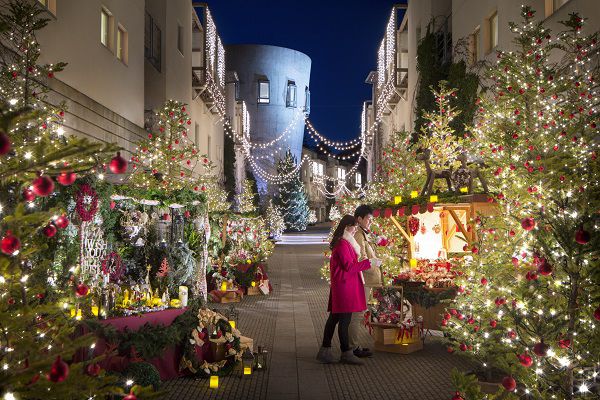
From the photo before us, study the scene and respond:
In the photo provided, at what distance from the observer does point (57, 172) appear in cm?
293

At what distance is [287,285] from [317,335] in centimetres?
816

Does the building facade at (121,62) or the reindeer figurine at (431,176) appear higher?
the building facade at (121,62)

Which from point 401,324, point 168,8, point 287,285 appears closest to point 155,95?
point 168,8

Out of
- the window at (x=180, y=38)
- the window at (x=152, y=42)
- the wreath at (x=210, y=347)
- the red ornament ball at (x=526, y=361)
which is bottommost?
the wreath at (x=210, y=347)

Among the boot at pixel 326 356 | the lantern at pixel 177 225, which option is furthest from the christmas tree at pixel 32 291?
the lantern at pixel 177 225

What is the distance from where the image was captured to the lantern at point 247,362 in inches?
330

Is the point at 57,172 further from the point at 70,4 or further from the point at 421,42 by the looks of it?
the point at 421,42

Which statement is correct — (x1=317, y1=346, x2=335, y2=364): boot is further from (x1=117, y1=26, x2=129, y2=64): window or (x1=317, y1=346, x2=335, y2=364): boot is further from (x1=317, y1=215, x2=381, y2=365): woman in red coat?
(x1=117, y1=26, x2=129, y2=64): window

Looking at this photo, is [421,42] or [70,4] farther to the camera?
[421,42]

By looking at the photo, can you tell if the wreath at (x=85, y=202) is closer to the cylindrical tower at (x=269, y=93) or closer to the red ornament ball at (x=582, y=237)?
the red ornament ball at (x=582, y=237)

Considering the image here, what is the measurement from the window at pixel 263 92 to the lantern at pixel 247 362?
179 feet

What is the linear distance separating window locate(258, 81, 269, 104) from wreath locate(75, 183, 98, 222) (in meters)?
55.1

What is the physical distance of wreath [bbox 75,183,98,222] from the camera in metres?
7.95

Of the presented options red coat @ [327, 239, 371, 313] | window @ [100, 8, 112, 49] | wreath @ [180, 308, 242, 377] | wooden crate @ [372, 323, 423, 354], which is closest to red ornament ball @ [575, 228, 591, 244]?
red coat @ [327, 239, 371, 313]
